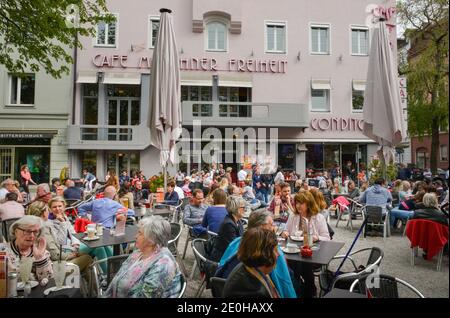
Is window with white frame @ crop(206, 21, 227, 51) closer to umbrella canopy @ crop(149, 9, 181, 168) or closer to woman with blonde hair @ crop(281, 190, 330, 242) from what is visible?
umbrella canopy @ crop(149, 9, 181, 168)

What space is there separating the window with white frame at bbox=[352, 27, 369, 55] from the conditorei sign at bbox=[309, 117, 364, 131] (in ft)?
13.9

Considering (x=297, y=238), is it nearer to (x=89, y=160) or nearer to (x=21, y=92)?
(x=89, y=160)

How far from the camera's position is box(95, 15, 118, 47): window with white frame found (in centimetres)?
1697

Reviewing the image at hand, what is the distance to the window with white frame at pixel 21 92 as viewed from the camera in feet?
53.5

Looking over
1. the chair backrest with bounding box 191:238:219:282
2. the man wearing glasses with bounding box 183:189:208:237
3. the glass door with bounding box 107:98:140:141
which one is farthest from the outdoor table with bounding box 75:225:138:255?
the glass door with bounding box 107:98:140:141

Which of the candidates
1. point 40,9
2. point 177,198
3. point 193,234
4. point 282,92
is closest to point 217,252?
point 193,234

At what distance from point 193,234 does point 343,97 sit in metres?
15.6

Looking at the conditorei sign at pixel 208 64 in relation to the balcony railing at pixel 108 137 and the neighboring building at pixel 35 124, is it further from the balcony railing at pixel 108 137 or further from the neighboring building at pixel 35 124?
the balcony railing at pixel 108 137

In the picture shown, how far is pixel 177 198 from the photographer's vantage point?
8.07 m

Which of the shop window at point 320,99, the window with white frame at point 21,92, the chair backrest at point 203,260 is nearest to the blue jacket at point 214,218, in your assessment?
the chair backrest at point 203,260

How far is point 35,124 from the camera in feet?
52.9

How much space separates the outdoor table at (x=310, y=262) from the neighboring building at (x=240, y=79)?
13.2 m

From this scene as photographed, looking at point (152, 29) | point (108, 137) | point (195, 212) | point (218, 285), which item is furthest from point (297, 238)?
point (152, 29)
